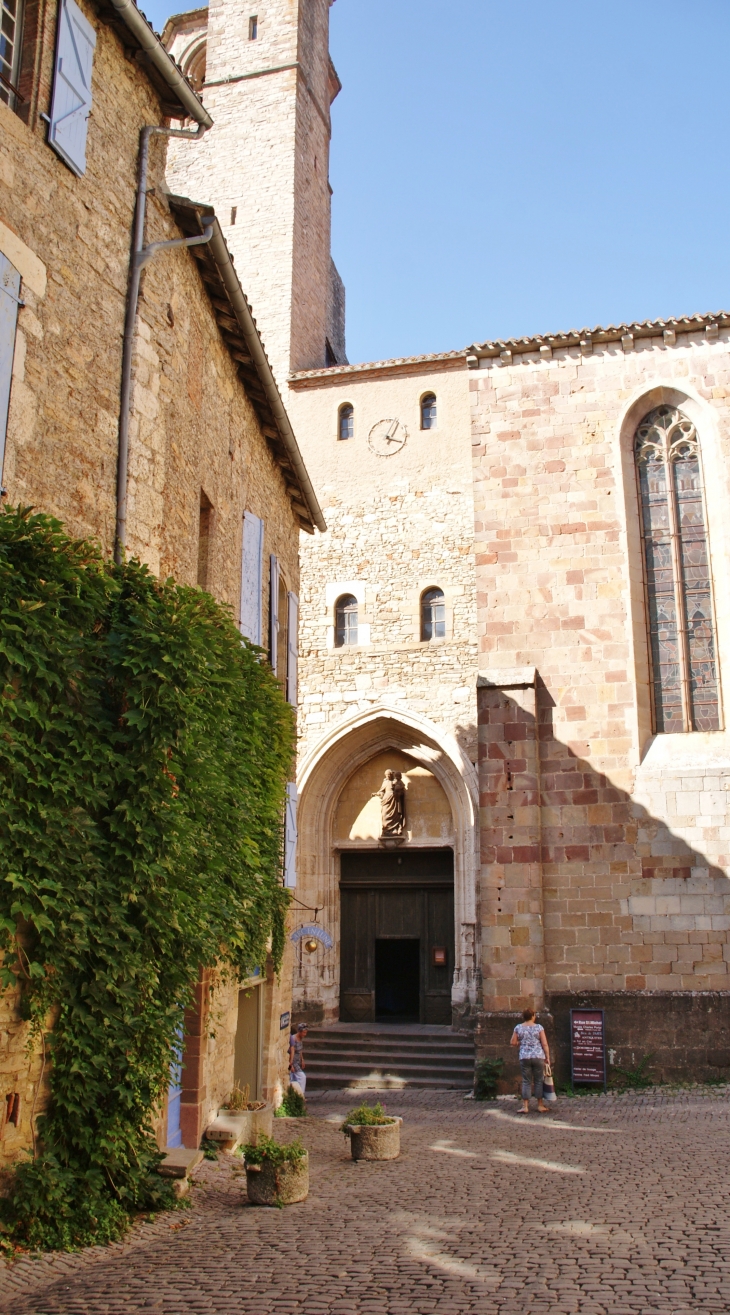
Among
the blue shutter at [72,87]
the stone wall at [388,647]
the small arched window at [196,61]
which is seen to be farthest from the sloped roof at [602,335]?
the small arched window at [196,61]

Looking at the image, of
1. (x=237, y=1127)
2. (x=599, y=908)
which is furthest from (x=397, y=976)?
(x=237, y=1127)

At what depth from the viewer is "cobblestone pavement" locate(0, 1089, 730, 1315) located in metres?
5.08

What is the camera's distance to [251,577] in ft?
36.4

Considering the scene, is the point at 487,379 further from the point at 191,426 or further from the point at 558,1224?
the point at 558,1224

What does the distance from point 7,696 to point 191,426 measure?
413 cm

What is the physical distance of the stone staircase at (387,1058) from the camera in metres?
15.2

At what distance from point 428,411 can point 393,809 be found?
736cm

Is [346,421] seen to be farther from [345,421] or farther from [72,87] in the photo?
[72,87]

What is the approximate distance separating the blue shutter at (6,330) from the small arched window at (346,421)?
13.7m

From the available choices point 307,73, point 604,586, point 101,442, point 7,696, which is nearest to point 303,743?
point 604,586

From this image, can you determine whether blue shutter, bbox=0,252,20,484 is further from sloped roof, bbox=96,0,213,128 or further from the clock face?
the clock face

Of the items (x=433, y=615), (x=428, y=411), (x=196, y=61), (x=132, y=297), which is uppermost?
(x=196, y=61)

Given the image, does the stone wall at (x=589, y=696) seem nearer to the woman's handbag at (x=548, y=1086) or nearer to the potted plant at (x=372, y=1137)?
the woman's handbag at (x=548, y=1086)

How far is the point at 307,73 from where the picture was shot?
955 inches
